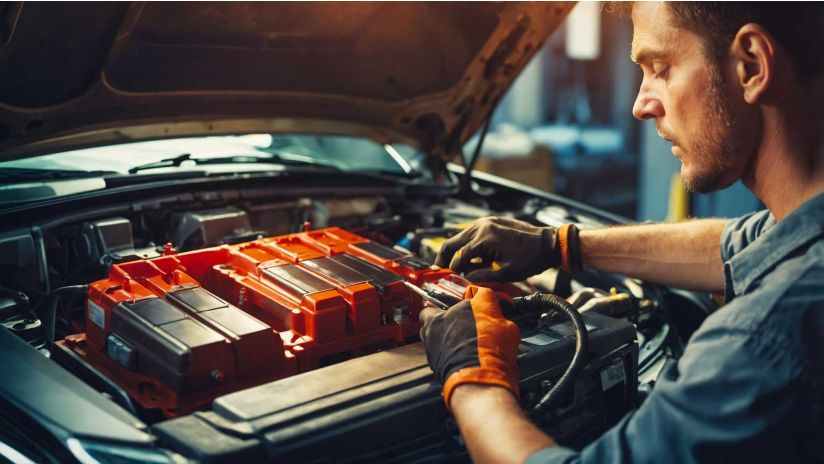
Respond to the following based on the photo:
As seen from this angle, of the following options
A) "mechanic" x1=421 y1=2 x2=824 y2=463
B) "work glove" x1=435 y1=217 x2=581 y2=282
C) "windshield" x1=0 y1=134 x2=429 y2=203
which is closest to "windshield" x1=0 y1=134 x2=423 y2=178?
"windshield" x1=0 y1=134 x2=429 y2=203

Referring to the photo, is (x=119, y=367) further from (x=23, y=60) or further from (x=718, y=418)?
(x=718, y=418)

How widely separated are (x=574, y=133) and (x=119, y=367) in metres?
7.81

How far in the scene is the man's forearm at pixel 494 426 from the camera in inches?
50.2

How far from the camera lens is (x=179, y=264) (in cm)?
183

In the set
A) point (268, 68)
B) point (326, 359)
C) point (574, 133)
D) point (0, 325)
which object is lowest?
point (574, 133)

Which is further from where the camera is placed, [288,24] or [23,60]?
[288,24]

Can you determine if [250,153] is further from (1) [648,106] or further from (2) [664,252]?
(1) [648,106]

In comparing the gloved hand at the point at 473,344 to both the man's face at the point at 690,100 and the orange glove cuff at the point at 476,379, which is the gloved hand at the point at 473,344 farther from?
the man's face at the point at 690,100

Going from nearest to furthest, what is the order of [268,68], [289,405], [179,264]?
[289,405]
[179,264]
[268,68]

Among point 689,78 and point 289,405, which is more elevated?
point 689,78

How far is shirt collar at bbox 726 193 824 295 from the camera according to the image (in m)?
1.30

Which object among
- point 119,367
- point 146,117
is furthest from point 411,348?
point 146,117

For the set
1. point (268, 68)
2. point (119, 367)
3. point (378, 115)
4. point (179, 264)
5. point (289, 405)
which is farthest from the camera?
point (378, 115)

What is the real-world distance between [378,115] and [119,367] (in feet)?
5.35
